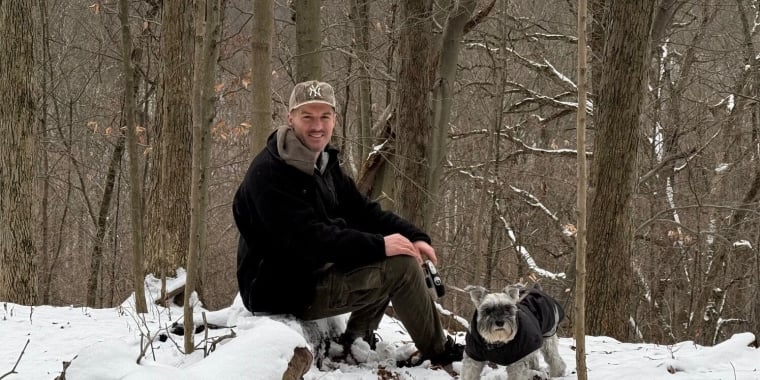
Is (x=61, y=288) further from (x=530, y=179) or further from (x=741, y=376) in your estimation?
(x=741, y=376)

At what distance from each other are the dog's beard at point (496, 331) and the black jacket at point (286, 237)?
0.79 meters

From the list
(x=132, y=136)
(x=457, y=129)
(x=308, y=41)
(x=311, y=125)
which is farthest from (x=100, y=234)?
(x=311, y=125)

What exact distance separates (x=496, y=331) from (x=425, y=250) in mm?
785

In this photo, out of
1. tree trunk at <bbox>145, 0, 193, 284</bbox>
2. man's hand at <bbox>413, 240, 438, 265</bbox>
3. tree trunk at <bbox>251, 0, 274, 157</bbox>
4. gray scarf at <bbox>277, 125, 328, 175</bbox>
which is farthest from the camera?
tree trunk at <bbox>145, 0, 193, 284</bbox>

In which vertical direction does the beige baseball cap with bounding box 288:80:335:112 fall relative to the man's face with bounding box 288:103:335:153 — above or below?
above

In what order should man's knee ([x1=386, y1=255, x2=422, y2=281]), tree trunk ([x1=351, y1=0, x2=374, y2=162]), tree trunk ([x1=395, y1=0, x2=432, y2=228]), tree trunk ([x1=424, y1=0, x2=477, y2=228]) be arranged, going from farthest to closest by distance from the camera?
1. tree trunk ([x1=351, y1=0, x2=374, y2=162])
2. tree trunk ([x1=424, y1=0, x2=477, y2=228])
3. tree trunk ([x1=395, y1=0, x2=432, y2=228])
4. man's knee ([x1=386, y1=255, x2=422, y2=281])

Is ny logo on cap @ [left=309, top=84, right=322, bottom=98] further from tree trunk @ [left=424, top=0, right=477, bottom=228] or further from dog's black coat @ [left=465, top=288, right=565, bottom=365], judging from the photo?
tree trunk @ [left=424, top=0, right=477, bottom=228]

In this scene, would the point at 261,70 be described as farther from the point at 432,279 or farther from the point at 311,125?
the point at 432,279

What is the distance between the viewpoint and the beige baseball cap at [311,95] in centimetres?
409

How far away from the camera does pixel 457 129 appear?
1576cm

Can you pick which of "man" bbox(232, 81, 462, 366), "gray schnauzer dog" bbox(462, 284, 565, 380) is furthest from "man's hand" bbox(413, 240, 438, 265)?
"gray schnauzer dog" bbox(462, 284, 565, 380)

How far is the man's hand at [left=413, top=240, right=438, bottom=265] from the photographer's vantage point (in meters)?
4.35

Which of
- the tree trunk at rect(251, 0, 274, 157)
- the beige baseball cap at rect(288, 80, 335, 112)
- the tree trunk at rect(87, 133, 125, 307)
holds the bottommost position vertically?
the tree trunk at rect(87, 133, 125, 307)

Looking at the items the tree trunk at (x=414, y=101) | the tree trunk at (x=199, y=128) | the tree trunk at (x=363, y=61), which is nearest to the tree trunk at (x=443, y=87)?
the tree trunk at (x=414, y=101)
